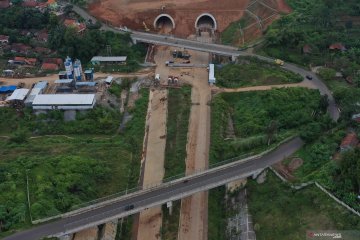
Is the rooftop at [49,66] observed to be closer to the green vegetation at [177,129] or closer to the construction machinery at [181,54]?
the construction machinery at [181,54]

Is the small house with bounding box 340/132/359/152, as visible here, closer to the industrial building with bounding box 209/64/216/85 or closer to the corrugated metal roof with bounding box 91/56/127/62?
the industrial building with bounding box 209/64/216/85

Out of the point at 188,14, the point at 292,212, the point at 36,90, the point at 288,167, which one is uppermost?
the point at 188,14

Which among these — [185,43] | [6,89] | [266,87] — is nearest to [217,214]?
[266,87]

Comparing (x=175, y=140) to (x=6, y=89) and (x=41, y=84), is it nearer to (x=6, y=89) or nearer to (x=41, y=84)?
(x=41, y=84)

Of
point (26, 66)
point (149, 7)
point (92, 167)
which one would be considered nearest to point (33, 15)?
point (26, 66)

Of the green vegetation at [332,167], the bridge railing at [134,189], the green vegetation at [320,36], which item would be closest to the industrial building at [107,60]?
the green vegetation at [320,36]

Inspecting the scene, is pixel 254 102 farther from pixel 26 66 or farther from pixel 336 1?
pixel 26 66
